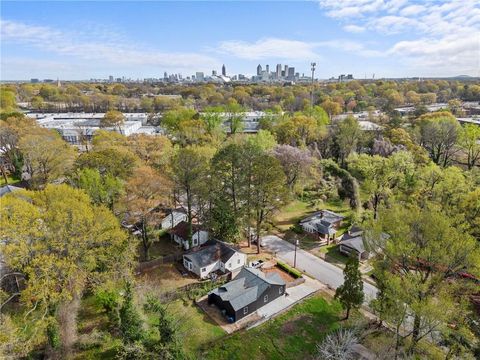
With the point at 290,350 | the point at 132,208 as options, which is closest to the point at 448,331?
the point at 290,350

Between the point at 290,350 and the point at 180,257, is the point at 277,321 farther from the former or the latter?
the point at 180,257

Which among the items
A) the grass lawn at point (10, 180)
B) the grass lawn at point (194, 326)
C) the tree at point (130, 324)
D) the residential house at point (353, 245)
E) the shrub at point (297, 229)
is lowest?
the grass lawn at point (194, 326)

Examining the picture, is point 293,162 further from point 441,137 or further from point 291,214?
point 441,137

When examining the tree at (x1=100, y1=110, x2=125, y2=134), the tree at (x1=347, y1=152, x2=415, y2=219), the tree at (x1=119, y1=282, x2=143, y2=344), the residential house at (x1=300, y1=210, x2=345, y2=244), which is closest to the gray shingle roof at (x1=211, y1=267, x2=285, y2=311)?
the tree at (x1=119, y1=282, x2=143, y2=344)

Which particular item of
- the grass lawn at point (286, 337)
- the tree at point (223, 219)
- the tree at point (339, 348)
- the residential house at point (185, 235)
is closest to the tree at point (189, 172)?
the tree at point (223, 219)

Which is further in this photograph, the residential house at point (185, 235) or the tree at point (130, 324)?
the residential house at point (185, 235)

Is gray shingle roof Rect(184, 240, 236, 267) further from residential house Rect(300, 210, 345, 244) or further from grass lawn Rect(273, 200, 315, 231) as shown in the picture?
residential house Rect(300, 210, 345, 244)

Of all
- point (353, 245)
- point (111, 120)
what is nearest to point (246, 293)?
point (353, 245)

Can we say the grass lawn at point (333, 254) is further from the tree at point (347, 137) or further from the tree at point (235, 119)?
the tree at point (235, 119)
